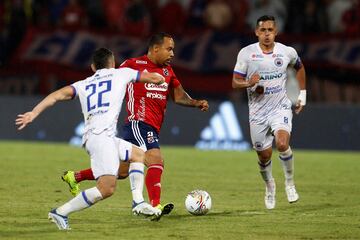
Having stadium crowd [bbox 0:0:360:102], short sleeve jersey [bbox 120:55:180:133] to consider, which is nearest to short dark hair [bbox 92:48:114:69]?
short sleeve jersey [bbox 120:55:180:133]

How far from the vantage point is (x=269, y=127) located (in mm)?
13031

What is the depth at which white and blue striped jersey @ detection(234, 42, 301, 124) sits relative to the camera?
1286 centimetres

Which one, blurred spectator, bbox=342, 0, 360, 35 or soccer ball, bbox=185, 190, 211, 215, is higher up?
soccer ball, bbox=185, 190, 211, 215

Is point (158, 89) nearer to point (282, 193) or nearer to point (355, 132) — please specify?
point (282, 193)

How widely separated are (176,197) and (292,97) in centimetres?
912

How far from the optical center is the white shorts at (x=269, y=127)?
42.2 ft

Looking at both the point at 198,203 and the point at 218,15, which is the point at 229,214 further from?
the point at 218,15

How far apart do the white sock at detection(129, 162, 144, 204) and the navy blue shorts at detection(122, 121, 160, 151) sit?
55 centimetres

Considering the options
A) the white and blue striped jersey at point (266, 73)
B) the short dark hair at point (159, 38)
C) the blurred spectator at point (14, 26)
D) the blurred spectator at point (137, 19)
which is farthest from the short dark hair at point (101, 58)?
the blurred spectator at point (14, 26)

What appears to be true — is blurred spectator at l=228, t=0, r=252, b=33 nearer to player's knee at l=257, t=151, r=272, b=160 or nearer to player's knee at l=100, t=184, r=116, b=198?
player's knee at l=257, t=151, r=272, b=160

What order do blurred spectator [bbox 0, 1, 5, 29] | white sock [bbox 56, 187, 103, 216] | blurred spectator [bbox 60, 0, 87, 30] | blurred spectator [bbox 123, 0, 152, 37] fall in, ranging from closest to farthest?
white sock [bbox 56, 187, 103, 216], blurred spectator [bbox 123, 0, 152, 37], blurred spectator [bbox 60, 0, 87, 30], blurred spectator [bbox 0, 1, 5, 29]

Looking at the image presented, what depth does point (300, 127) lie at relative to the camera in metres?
22.6

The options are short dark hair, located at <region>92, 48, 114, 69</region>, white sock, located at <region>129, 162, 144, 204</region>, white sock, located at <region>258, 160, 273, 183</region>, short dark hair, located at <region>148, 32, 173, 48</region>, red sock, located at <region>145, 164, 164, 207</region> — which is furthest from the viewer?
white sock, located at <region>258, 160, 273, 183</region>

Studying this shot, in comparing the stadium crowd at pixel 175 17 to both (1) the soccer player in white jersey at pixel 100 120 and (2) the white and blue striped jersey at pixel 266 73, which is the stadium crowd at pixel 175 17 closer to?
(2) the white and blue striped jersey at pixel 266 73
